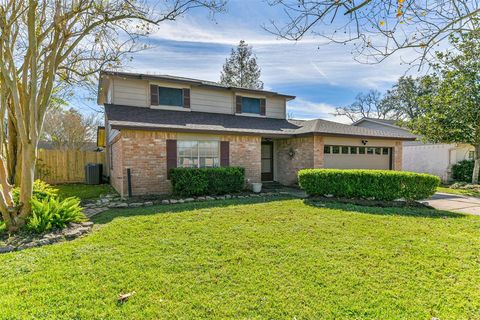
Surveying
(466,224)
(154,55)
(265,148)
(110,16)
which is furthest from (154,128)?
(466,224)

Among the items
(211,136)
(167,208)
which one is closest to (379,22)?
(167,208)

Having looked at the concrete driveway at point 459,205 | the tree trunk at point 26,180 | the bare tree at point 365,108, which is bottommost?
the concrete driveway at point 459,205

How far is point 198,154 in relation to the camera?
10281mm

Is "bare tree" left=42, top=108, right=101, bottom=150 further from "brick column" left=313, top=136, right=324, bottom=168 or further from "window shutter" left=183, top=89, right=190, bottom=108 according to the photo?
"brick column" left=313, top=136, right=324, bottom=168

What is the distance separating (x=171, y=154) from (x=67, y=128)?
19.6m

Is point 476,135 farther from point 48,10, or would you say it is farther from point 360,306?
point 48,10

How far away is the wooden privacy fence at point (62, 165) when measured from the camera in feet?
43.4

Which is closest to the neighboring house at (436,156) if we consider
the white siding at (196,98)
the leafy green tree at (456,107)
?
the leafy green tree at (456,107)

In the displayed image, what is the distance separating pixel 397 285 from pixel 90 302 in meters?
3.69

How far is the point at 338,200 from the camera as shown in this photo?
8.51 metres

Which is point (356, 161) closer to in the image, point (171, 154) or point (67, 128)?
point (171, 154)

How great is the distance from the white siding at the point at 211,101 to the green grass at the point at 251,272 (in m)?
8.08

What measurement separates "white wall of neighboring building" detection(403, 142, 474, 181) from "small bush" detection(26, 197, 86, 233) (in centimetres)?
2126

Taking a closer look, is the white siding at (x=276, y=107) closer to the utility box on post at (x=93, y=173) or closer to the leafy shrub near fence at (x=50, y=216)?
the utility box on post at (x=93, y=173)
